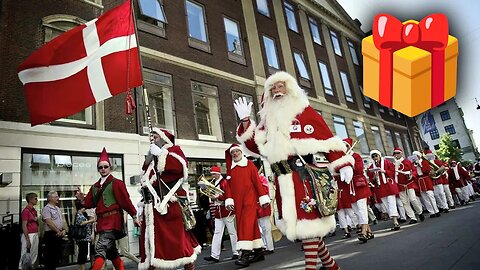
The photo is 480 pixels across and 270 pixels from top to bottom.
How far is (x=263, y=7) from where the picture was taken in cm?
2034

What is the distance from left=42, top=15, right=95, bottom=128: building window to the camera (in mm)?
10227

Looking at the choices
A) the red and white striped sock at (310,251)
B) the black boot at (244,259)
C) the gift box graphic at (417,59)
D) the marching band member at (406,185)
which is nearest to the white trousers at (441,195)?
the marching band member at (406,185)

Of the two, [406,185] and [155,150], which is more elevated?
[155,150]

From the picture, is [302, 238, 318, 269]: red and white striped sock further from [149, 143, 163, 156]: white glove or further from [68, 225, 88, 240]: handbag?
[68, 225, 88, 240]: handbag

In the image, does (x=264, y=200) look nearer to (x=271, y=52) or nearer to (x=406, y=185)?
(x=406, y=185)

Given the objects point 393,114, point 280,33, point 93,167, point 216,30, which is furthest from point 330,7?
point 93,167

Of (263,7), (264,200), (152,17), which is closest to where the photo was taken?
(264,200)

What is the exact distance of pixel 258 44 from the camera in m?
18.5

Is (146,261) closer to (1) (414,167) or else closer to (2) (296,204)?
(2) (296,204)

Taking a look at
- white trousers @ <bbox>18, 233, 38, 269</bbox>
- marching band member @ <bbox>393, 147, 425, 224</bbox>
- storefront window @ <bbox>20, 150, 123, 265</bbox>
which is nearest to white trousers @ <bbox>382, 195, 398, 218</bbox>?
marching band member @ <bbox>393, 147, 425, 224</bbox>

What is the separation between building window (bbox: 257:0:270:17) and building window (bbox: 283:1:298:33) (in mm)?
2167

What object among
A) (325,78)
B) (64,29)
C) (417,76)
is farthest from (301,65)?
(64,29)

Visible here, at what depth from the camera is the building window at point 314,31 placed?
966 inches

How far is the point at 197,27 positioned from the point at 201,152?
592 centimetres
